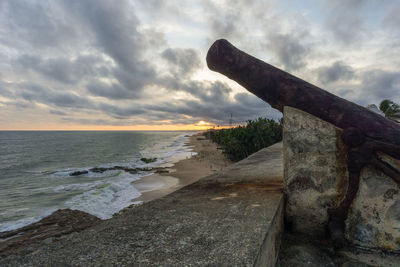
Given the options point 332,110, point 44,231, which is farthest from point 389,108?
point 44,231

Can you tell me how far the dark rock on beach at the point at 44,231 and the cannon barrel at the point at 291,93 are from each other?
5.62 metres

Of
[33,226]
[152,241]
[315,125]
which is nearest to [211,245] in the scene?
[152,241]

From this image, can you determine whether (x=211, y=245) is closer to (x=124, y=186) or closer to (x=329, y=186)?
(x=329, y=186)

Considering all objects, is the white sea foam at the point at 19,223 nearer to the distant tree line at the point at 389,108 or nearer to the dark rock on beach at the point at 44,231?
the dark rock on beach at the point at 44,231

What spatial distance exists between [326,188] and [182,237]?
1.38 meters

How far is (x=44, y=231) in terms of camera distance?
585cm

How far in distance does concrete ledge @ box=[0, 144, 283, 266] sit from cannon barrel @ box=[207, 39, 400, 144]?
93 centimetres

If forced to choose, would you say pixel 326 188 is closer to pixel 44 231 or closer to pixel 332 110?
pixel 332 110

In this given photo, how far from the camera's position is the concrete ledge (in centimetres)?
115

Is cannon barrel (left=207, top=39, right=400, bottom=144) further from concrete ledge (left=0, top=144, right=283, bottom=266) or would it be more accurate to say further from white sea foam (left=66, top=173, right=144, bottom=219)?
white sea foam (left=66, top=173, right=144, bottom=219)

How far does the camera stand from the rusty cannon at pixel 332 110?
1572mm

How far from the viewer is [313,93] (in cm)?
193

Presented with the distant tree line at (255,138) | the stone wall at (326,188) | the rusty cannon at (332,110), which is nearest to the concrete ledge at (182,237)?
the stone wall at (326,188)

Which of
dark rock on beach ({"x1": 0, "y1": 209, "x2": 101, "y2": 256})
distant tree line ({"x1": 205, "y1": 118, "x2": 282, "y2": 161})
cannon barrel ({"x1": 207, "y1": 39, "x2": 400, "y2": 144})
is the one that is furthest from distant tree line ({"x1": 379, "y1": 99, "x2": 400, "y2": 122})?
dark rock on beach ({"x1": 0, "y1": 209, "x2": 101, "y2": 256})
